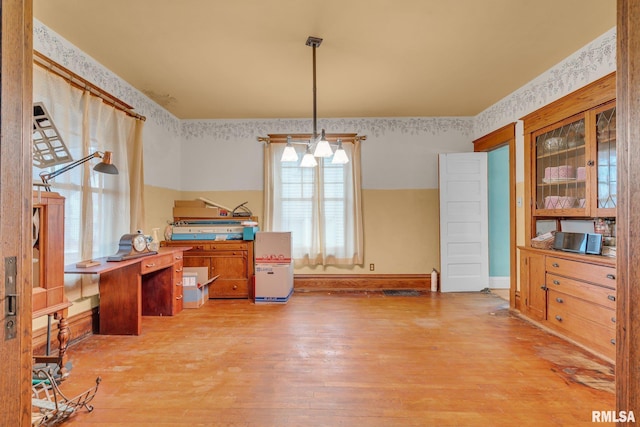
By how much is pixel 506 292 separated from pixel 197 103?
5.38 m

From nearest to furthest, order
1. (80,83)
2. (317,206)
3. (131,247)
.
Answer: (80,83), (131,247), (317,206)

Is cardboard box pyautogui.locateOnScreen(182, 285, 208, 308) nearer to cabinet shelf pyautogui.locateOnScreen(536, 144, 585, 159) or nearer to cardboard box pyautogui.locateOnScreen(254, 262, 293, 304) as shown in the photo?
cardboard box pyautogui.locateOnScreen(254, 262, 293, 304)

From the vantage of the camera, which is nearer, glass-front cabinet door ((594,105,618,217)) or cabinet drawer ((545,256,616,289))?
cabinet drawer ((545,256,616,289))

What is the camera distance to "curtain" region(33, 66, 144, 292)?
2895 millimetres

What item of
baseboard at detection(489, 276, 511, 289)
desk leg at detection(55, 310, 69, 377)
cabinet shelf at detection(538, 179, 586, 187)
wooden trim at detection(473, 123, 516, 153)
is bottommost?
baseboard at detection(489, 276, 511, 289)

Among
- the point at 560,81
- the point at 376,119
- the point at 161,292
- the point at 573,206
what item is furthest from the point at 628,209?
the point at 376,119

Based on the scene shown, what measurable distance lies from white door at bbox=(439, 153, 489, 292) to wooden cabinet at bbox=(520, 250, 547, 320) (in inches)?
46.1

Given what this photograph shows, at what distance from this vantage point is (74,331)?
313 centimetres

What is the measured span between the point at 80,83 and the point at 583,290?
198 inches

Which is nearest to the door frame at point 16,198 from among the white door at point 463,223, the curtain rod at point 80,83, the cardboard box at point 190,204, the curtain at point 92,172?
the curtain at point 92,172

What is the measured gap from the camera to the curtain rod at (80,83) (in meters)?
2.70

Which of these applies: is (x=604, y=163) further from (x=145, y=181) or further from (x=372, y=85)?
(x=145, y=181)

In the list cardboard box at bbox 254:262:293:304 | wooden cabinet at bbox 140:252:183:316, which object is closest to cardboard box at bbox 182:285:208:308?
wooden cabinet at bbox 140:252:183:316

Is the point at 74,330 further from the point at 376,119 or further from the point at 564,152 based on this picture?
the point at 564,152
